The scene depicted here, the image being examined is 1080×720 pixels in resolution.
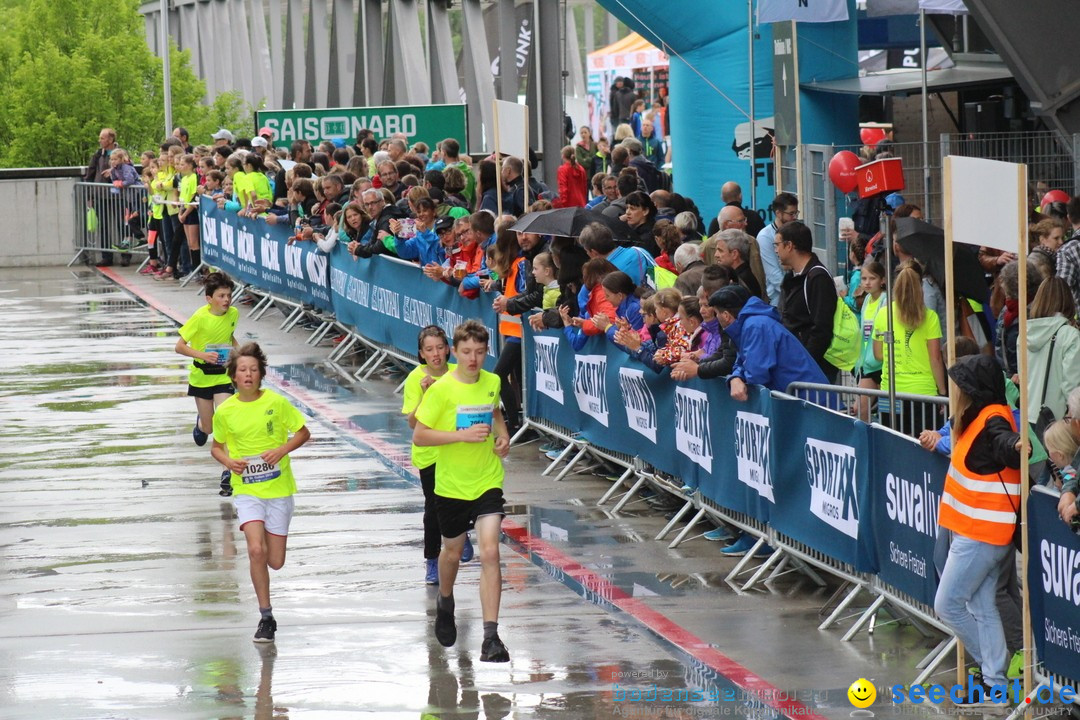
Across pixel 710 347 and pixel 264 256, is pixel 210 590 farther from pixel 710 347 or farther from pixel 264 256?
pixel 264 256

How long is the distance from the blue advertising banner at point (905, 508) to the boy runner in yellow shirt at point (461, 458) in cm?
208

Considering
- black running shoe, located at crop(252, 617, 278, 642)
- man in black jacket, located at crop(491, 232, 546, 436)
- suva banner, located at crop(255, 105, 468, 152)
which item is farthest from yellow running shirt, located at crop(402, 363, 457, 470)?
suva banner, located at crop(255, 105, 468, 152)

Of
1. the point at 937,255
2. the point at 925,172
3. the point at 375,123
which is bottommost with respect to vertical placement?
the point at 937,255

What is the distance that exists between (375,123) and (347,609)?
23.8m

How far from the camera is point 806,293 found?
11.9 m

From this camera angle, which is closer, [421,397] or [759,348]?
[421,397]

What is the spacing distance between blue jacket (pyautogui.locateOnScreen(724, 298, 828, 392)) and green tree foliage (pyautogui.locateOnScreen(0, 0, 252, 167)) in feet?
89.1

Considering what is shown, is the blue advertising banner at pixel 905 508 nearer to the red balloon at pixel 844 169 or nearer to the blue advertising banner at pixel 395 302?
the blue advertising banner at pixel 395 302

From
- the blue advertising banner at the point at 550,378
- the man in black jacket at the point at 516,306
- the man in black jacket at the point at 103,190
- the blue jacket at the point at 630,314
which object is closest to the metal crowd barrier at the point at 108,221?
the man in black jacket at the point at 103,190

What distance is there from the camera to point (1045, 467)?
330 inches

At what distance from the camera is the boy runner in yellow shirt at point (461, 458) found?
9211mm

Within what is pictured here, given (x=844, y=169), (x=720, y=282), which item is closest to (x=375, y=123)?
(x=844, y=169)

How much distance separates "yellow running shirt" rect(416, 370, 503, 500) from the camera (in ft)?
30.3

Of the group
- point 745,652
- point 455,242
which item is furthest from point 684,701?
point 455,242
